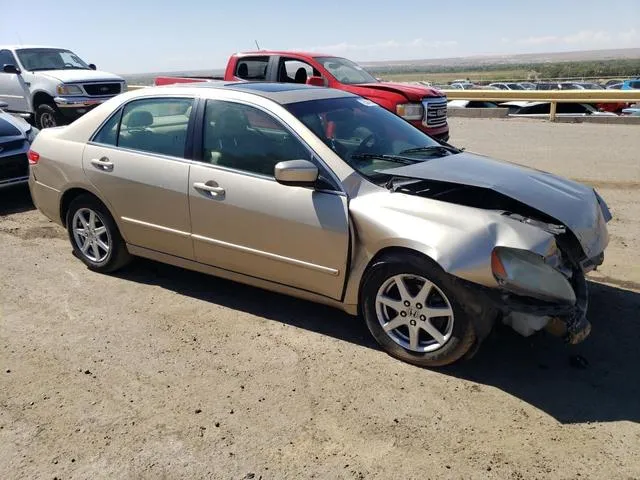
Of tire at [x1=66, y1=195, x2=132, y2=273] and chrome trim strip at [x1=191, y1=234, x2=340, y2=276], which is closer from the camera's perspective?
chrome trim strip at [x1=191, y1=234, x2=340, y2=276]

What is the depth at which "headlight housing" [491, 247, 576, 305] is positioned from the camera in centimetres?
335

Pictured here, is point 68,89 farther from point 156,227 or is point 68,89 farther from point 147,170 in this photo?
point 156,227

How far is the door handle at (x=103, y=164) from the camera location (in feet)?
16.2

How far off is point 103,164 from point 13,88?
33.0 feet

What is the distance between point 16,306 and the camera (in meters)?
4.80

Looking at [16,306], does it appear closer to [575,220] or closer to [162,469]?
[162,469]

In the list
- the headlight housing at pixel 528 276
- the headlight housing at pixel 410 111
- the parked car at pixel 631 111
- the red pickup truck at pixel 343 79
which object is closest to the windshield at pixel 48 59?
the red pickup truck at pixel 343 79

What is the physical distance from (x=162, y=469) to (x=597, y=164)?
9203 millimetres

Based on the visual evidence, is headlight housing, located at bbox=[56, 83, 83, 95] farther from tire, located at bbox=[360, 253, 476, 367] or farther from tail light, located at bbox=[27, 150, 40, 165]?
tire, located at bbox=[360, 253, 476, 367]

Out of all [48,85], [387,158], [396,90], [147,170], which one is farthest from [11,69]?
[387,158]

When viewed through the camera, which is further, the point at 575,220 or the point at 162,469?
the point at 575,220

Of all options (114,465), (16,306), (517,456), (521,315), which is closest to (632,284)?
(521,315)

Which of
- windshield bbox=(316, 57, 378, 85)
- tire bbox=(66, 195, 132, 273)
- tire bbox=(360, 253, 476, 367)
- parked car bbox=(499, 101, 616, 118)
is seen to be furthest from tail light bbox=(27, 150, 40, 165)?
parked car bbox=(499, 101, 616, 118)

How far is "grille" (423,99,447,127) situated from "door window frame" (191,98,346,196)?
20.2 feet
